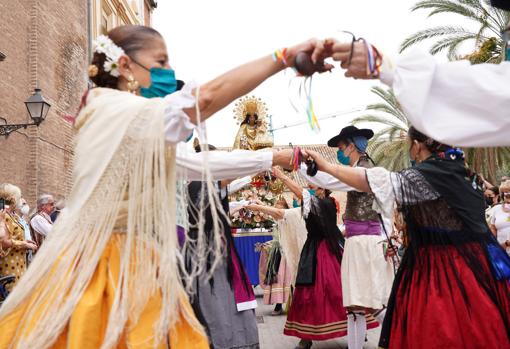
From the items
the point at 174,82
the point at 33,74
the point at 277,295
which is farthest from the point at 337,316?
the point at 33,74

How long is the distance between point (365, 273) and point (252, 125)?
4359mm

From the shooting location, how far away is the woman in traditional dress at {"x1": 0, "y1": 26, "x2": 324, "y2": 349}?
6.71 feet

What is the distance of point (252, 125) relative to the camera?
979cm

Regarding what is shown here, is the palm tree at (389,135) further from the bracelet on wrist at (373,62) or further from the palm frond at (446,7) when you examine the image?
the bracelet on wrist at (373,62)

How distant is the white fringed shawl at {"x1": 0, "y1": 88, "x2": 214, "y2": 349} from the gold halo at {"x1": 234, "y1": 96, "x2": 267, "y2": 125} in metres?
7.74

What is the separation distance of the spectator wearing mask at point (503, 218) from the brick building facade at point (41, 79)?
8.72 m

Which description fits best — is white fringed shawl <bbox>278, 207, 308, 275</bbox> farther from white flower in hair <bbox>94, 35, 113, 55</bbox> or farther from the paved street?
white flower in hair <bbox>94, 35, 113, 55</bbox>

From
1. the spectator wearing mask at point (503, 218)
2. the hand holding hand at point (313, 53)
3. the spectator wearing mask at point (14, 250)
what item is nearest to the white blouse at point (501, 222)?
the spectator wearing mask at point (503, 218)

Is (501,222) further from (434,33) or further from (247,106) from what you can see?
(434,33)

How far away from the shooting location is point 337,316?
21.8 ft

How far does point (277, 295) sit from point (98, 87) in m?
7.69

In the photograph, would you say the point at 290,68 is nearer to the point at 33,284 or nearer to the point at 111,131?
the point at 111,131

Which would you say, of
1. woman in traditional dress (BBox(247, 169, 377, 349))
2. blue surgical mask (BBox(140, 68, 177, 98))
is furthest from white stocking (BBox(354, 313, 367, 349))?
blue surgical mask (BBox(140, 68, 177, 98))

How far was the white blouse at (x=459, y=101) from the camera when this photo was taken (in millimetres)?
2160
